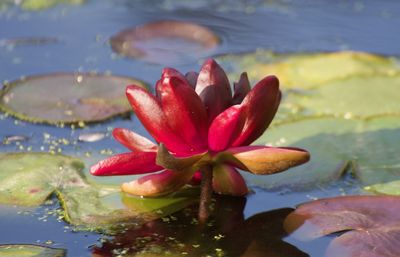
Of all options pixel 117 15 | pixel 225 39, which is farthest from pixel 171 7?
pixel 225 39

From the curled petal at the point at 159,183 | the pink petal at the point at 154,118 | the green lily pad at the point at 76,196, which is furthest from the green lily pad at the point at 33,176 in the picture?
the pink petal at the point at 154,118

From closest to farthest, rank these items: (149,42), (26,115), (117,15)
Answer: (26,115)
(149,42)
(117,15)

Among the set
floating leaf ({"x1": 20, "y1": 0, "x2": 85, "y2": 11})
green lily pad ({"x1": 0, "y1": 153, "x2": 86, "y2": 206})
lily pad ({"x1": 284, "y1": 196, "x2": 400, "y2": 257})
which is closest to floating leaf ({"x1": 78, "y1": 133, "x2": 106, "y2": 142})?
green lily pad ({"x1": 0, "y1": 153, "x2": 86, "y2": 206})

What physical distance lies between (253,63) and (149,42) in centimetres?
43

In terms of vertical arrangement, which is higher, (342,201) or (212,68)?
(212,68)

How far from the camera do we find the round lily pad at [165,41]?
112 inches

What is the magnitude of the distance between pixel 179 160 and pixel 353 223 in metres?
0.36

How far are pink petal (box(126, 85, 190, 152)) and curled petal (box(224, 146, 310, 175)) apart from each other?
10 centimetres

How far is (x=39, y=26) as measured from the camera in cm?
308

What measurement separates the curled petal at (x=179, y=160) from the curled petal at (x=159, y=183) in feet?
0.10

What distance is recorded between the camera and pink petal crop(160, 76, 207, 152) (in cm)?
159

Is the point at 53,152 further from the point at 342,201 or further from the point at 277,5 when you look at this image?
the point at 277,5

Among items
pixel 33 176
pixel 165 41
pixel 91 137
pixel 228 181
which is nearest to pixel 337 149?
pixel 228 181

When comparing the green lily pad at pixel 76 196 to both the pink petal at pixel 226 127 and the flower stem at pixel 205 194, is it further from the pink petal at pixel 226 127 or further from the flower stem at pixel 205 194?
the pink petal at pixel 226 127
